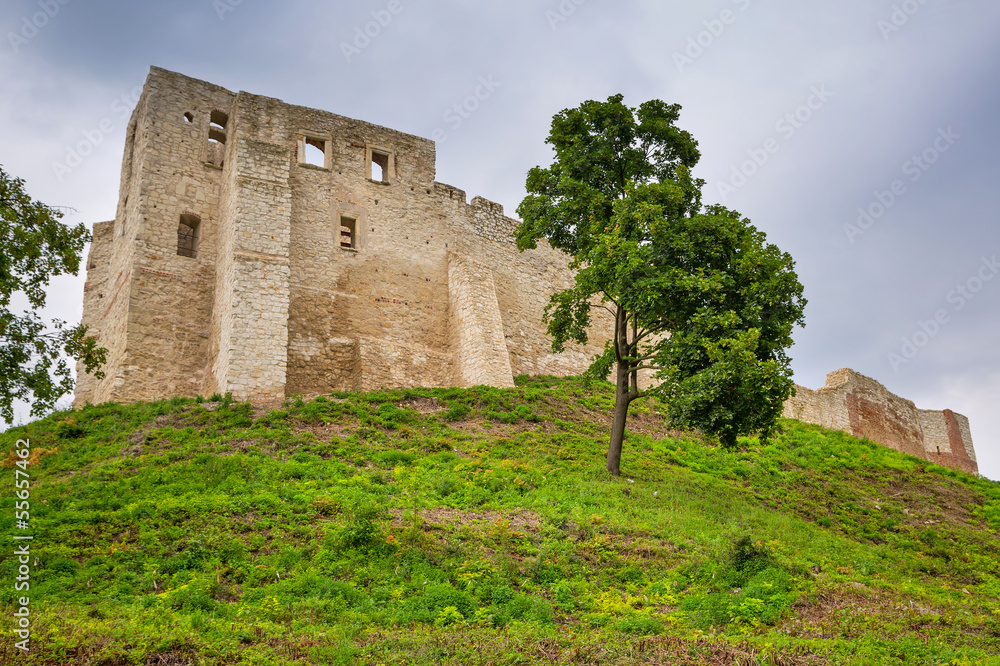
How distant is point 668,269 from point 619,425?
319 cm

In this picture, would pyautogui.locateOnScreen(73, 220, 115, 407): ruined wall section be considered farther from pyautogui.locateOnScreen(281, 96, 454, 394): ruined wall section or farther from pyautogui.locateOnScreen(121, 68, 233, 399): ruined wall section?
pyautogui.locateOnScreen(281, 96, 454, 394): ruined wall section

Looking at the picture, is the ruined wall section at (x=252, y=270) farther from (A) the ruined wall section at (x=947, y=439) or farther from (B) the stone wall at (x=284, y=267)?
(A) the ruined wall section at (x=947, y=439)

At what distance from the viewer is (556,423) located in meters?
19.1

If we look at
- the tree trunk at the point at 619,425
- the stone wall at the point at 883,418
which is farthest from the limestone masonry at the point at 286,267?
the stone wall at the point at 883,418

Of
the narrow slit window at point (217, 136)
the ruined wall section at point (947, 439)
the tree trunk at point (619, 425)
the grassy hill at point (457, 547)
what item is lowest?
the grassy hill at point (457, 547)

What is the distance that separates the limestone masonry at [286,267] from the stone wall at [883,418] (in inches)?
352

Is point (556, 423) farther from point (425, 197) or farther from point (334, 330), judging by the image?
point (425, 197)

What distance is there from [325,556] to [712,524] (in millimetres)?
6191

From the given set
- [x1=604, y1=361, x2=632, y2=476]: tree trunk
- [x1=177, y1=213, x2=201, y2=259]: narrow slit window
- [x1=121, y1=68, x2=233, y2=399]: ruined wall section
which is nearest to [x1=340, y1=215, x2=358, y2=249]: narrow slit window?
[x1=121, y1=68, x2=233, y2=399]: ruined wall section

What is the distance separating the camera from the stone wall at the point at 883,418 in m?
29.5

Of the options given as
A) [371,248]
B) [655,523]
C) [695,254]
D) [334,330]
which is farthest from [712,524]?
[371,248]

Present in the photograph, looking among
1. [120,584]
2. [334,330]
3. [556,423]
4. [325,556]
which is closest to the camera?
[120,584]

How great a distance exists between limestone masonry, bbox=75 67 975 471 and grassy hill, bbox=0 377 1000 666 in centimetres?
252

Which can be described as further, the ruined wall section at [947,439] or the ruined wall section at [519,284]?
the ruined wall section at [947,439]
